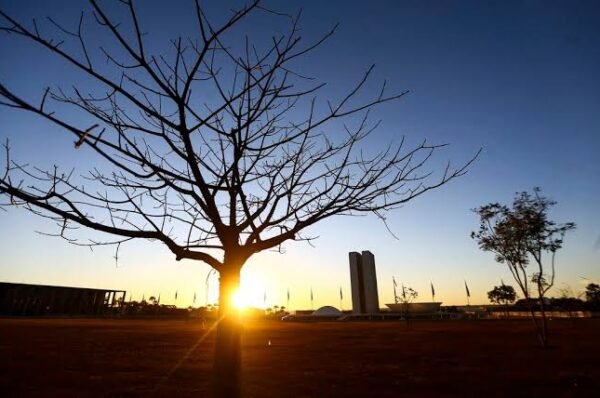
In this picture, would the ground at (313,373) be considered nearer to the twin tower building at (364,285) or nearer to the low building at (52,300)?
the low building at (52,300)

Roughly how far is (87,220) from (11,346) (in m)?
17.5

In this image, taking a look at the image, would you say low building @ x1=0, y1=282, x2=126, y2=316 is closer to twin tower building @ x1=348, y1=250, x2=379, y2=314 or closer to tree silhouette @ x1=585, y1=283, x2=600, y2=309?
twin tower building @ x1=348, y1=250, x2=379, y2=314

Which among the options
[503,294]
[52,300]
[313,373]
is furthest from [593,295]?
[52,300]

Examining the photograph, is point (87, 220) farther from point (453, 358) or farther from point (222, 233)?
point (453, 358)

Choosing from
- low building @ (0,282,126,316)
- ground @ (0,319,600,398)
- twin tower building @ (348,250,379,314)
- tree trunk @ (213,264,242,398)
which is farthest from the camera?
twin tower building @ (348,250,379,314)

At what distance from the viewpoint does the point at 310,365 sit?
11883 mm

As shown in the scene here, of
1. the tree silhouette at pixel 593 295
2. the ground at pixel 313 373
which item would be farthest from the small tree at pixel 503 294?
the ground at pixel 313 373

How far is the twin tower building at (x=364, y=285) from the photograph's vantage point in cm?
9138

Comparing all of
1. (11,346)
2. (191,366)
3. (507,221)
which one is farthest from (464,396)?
(11,346)

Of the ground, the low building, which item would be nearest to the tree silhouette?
the ground

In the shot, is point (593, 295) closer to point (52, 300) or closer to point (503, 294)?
point (503, 294)

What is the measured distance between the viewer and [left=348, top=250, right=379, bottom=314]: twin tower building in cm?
9138

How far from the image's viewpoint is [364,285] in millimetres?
92500

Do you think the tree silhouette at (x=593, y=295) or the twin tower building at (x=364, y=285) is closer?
the tree silhouette at (x=593, y=295)
